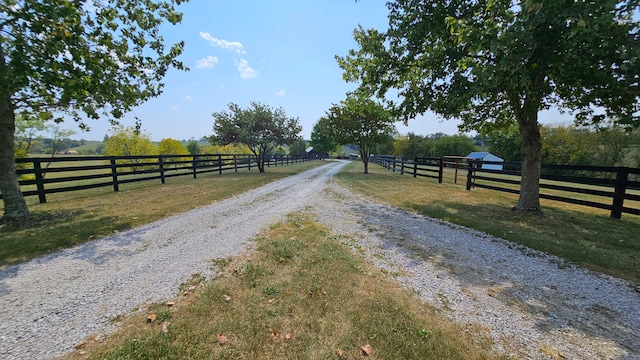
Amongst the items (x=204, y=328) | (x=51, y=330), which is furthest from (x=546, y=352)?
(x=51, y=330)

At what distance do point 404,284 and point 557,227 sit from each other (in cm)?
512

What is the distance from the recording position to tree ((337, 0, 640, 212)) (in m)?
4.25

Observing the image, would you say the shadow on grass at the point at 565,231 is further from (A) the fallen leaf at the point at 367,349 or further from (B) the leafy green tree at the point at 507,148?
(B) the leafy green tree at the point at 507,148

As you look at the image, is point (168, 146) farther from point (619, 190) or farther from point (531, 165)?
point (619, 190)

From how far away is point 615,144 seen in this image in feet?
97.6

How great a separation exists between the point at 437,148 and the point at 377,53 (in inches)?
2029

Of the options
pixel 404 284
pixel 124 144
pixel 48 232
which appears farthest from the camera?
pixel 124 144

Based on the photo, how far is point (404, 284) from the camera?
329 cm

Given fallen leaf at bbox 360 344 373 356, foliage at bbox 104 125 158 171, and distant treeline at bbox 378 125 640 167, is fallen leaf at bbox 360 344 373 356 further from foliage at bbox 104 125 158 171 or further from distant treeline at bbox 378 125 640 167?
foliage at bbox 104 125 158 171

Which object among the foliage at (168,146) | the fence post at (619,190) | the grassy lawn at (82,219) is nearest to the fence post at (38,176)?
the grassy lawn at (82,219)

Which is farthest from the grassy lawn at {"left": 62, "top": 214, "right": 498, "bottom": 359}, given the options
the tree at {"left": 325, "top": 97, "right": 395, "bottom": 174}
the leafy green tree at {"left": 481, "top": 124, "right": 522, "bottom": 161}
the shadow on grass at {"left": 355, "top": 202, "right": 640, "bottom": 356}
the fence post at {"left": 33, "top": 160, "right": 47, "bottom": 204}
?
the leafy green tree at {"left": 481, "top": 124, "right": 522, "bottom": 161}

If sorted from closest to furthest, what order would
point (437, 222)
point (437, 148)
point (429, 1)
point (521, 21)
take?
point (521, 21)
point (437, 222)
point (429, 1)
point (437, 148)

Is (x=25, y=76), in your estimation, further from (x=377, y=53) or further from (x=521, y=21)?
(x=521, y=21)

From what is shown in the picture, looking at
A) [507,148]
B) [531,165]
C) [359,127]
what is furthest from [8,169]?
[507,148]
